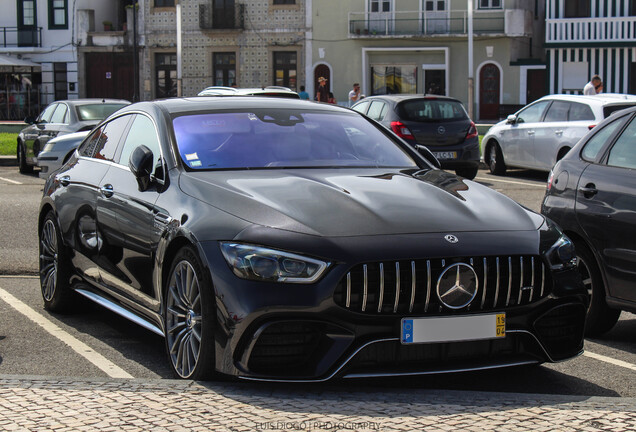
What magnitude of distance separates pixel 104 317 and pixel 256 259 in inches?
118

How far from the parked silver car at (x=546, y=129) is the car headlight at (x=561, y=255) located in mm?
12170

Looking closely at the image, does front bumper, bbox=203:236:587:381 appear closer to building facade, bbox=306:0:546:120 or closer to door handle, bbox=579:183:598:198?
door handle, bbox=579:183:598:198

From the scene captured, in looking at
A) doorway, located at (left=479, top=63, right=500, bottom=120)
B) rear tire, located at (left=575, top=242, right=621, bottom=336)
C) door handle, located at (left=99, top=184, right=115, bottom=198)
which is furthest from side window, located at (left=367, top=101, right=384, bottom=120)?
doorway, located at (left=479, top=63, right=500, bottom=120)

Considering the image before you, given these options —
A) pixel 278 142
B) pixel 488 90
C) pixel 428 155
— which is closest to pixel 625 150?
pixel 428 155

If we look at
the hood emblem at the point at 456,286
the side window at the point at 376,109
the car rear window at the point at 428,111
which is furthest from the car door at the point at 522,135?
the hood emblem at the point at 456,286

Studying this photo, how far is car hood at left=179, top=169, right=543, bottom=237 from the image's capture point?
4781mm

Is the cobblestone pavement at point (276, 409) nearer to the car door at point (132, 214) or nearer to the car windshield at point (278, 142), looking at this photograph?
the car door at point (132, 214)

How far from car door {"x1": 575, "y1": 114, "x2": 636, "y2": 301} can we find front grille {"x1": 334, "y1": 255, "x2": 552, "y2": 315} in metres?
1.68

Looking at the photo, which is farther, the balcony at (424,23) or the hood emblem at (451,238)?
the balcony at (424,23)

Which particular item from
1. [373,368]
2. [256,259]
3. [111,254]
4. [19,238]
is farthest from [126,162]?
[19,238]

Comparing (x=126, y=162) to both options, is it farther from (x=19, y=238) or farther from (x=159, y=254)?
(x=19, y=238)

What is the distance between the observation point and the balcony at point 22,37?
5409 centimetres

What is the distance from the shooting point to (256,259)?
459cm

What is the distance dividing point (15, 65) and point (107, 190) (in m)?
47.2
